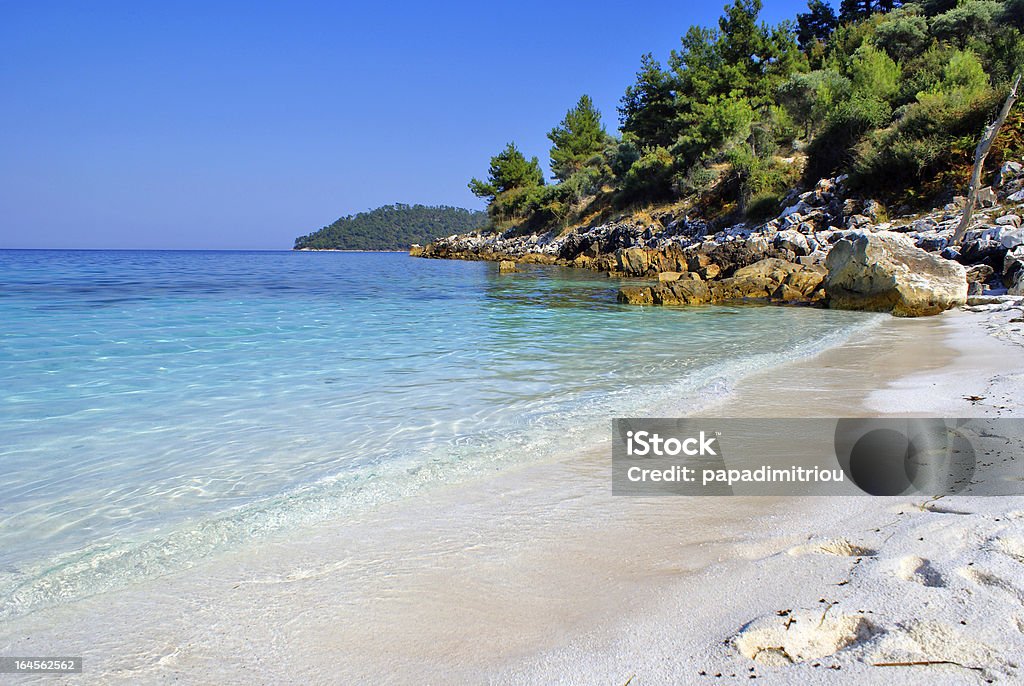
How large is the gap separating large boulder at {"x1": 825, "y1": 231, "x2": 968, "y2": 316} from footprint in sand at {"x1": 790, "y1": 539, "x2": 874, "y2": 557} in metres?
11.1

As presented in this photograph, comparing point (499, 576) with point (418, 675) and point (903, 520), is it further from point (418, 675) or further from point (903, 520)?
point (903, 520)

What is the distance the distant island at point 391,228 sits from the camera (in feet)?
528

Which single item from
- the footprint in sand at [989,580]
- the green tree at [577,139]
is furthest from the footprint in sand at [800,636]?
the green tree at [577,139]

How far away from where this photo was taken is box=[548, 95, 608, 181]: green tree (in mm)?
57312

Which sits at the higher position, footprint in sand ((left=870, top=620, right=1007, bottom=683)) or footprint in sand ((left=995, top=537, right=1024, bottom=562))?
footprint in sand ((left=995, top=537, right=1024, bottom=562))

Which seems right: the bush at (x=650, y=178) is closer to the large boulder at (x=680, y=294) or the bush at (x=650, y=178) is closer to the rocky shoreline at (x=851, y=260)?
the rocky shoreline at (x=851, y=260)

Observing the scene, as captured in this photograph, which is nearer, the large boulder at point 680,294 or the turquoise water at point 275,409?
the turquoise water at point 275,409

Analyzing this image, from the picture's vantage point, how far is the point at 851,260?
13.0 meters

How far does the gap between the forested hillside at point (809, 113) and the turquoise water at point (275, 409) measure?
1297cm

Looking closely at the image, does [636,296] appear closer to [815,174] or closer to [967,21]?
[815,174]

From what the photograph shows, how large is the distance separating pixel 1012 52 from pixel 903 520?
101 feet

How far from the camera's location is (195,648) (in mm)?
1980

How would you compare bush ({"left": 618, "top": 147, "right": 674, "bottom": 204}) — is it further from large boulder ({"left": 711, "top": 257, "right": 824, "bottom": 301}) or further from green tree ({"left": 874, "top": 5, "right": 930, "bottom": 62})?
large boulder ({"left": 711, "top": 257, "right": 824, "bottom": 301})

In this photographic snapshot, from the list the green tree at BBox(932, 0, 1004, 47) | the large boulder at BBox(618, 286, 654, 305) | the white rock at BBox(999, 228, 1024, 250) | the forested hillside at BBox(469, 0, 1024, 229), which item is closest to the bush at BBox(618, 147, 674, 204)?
the forested hillside at BBox(469, 0, 1024, 229)
